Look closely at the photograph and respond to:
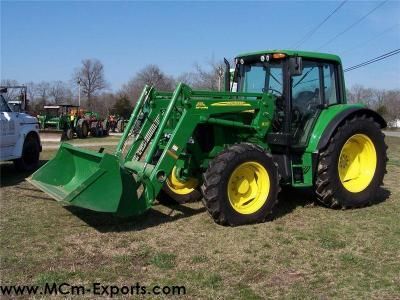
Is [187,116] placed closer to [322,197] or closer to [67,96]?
[322,197]

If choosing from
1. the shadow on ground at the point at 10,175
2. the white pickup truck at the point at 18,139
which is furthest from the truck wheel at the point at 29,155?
the shadow on ground at the point at 10,175

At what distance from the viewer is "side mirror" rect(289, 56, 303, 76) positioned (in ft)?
21.3

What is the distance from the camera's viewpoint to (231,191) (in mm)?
6129

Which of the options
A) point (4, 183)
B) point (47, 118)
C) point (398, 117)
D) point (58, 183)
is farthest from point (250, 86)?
point (398, 117)

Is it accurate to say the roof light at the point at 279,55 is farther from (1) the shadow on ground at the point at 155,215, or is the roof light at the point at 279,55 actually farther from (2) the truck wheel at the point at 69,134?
(2) the truck wheel at the point at 69,134

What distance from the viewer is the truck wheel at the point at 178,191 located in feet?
23.5

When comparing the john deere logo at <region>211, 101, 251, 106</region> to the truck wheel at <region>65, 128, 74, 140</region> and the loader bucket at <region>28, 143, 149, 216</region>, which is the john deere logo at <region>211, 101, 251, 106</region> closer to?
the loader bucket at <region>28, 143, 149, 216</region>

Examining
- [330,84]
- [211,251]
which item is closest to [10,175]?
[211,251]

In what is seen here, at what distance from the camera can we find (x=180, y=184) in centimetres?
730

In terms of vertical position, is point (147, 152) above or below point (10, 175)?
above

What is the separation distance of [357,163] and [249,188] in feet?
6.94

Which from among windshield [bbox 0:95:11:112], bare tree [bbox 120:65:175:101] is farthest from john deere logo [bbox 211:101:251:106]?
bare tree [bbox 120:65:175:101]

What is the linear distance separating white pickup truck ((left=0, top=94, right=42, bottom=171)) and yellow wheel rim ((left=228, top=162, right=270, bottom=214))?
5748mm

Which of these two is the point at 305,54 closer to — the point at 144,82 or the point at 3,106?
the point at 3,106
